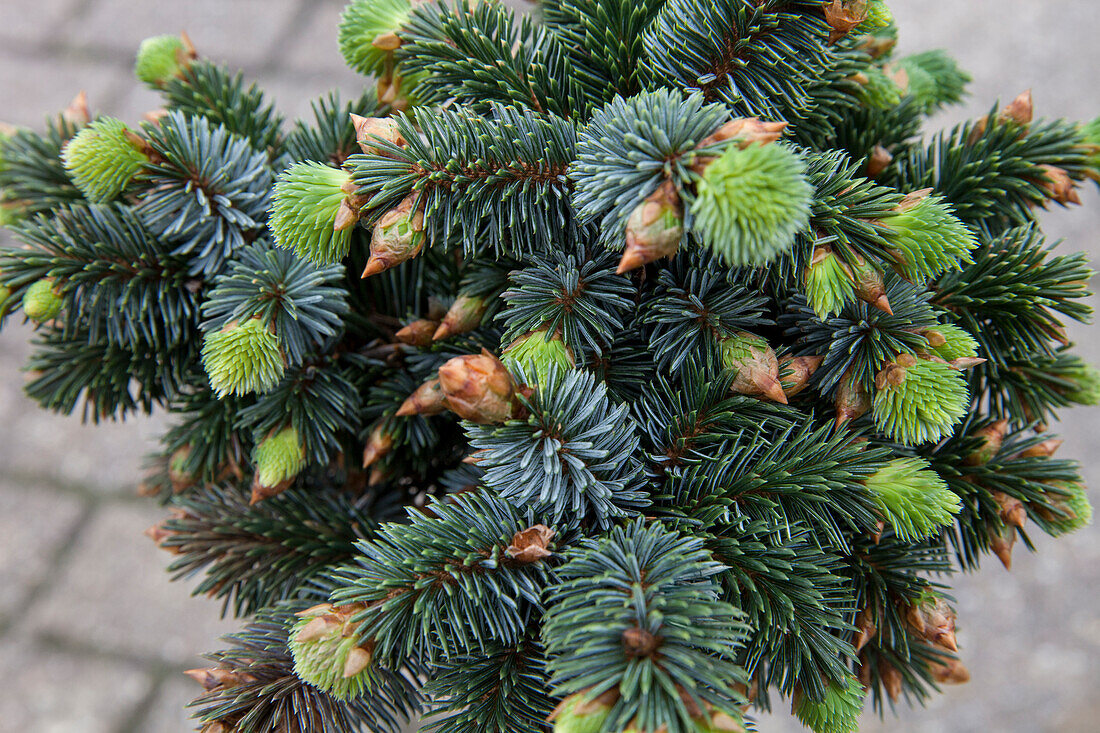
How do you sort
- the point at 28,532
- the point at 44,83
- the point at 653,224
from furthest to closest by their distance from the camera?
the point at 44,83
the point at 28,532
the point at 653,224

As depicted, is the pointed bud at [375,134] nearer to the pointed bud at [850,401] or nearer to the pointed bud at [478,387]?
the pointed bud at [478,387]

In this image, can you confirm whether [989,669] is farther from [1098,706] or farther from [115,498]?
[115,498]

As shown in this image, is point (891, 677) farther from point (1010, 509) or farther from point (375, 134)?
point (375, 134)

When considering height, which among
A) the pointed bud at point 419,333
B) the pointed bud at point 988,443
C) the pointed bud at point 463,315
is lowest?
the pointed bud at point 419,333

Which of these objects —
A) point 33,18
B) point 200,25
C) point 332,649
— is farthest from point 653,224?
point 33,18

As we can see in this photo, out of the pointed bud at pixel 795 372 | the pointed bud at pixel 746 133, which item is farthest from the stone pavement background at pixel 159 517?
the pointed bud at pixel 746 133

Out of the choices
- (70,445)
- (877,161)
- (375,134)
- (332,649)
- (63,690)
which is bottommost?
(63,690)
